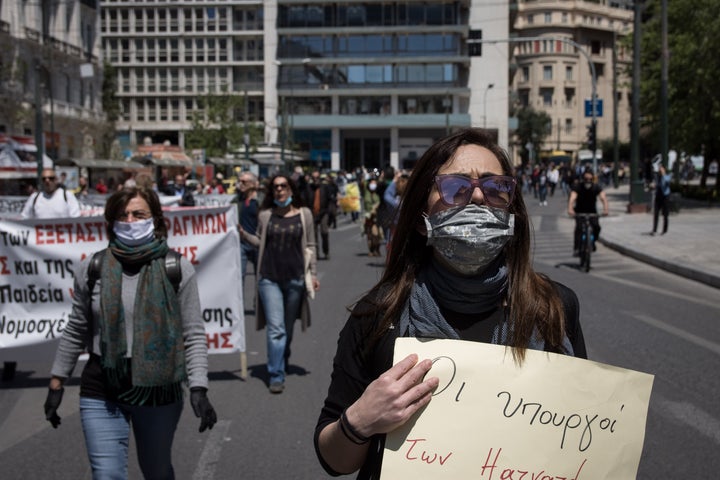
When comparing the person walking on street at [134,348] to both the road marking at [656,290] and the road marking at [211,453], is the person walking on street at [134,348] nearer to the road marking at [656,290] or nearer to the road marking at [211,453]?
the road marking at [211,453]

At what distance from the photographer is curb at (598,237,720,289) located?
13.2 meters

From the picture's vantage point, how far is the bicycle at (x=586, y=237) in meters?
14.9

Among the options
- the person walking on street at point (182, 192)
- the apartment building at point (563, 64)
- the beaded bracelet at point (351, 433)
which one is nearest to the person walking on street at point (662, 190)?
the person walking on street at point (182, 192)

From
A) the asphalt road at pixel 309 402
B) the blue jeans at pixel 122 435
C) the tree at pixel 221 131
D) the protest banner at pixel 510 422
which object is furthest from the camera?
the tree at pixel 221 131

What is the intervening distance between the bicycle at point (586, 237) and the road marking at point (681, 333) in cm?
448

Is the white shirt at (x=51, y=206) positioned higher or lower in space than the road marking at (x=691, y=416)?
higher

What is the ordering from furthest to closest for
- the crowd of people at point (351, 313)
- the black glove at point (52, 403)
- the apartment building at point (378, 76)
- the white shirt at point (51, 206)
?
the apartment building at point (378, 76)
the white shirt at point (51, 206)
the black glove at point (52, 403)
the crowd of people at point (351, 313)

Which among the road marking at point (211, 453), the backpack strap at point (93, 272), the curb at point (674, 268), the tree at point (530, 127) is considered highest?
the tree at point (530, 127)

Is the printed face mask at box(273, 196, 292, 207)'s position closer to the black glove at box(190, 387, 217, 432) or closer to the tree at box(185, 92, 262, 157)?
the black glove at box(190, 387, 217, 432)

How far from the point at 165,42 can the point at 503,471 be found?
94.3 m

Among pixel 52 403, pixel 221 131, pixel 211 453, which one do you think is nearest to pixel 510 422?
pixel 52 403

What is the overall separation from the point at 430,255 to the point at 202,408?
1.99 m

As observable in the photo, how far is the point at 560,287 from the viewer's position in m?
2.29

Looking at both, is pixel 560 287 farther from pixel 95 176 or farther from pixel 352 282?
pixel 95 176
